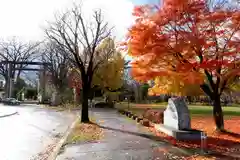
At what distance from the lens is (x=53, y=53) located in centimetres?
5456

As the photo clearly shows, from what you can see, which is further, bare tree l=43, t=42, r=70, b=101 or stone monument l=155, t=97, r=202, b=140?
bare tree l=43, t=42, r=70, b=101

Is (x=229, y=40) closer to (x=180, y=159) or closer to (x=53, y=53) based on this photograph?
(x=180, y=159)

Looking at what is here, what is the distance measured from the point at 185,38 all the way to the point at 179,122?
3643 millimetres

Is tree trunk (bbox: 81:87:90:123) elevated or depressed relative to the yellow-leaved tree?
depressed

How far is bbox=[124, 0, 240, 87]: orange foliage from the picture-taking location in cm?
1316

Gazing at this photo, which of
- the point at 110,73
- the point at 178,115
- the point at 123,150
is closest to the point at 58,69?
the point at 110,73

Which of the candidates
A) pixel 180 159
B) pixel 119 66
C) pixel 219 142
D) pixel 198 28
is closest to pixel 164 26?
pixel 198 28

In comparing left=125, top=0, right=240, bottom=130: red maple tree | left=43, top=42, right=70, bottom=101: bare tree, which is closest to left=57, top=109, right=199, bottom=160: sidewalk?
left=125, top=0, right=240, bottom=130: red maple tree

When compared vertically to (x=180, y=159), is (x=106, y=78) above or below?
above

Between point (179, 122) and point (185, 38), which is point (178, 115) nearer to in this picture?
point (179, 122)

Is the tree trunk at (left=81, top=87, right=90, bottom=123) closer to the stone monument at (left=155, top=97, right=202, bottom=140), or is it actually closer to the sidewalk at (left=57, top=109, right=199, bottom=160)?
the stone monument at (left=155, top=97, right=202, bottom=140)

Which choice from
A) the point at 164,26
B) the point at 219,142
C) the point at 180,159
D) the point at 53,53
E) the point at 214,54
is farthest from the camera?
the point at 53,53

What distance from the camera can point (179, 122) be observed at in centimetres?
1340

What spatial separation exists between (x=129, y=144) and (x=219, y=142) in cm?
367
